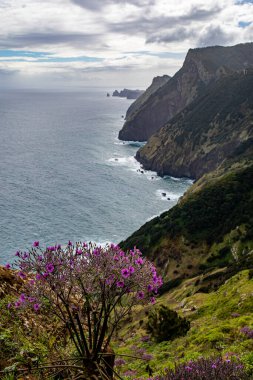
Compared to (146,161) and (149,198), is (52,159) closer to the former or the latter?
(146,161)

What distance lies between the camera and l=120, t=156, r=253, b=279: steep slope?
2609 inches

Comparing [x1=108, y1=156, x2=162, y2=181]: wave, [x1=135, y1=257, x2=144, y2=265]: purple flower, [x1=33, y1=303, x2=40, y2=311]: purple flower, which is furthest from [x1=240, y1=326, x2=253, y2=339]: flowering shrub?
[x1=108, y1=156, x2=162, y2=181]: wave

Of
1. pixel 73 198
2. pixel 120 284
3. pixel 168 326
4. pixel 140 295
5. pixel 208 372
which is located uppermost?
pixel 120 284

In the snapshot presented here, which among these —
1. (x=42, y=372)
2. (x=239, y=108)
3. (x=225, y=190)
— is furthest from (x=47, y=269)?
(x=239, y=108)

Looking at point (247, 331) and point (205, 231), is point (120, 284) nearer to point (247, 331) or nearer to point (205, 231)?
point (247, 331)

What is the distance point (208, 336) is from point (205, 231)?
2364 inches

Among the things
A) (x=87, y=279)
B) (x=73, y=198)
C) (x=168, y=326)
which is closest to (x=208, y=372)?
(x=87, y=279)

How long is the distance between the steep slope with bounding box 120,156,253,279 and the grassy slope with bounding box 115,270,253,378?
2399cm

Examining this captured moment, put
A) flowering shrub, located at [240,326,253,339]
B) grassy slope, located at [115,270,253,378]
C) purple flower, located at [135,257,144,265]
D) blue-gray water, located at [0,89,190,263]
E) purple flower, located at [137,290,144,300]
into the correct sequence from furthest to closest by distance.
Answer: blue-gray water, located at [0,89,190,263], flowering shrub, located at [240,326,253,339], grassy slope, located at [115,270,253,378], purple flower, located at [135,257,144,265], purple flower, located at [137,290,144,300]

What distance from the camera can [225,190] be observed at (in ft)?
280

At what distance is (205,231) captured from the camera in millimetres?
76875

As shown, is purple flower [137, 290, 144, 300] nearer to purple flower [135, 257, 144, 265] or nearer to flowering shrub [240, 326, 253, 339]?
purple flower [135, 257, 144, 265]

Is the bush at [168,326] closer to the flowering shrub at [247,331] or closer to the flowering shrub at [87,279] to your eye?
the flowering shrub at [247,331]

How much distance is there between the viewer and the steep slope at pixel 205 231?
2609 inches
